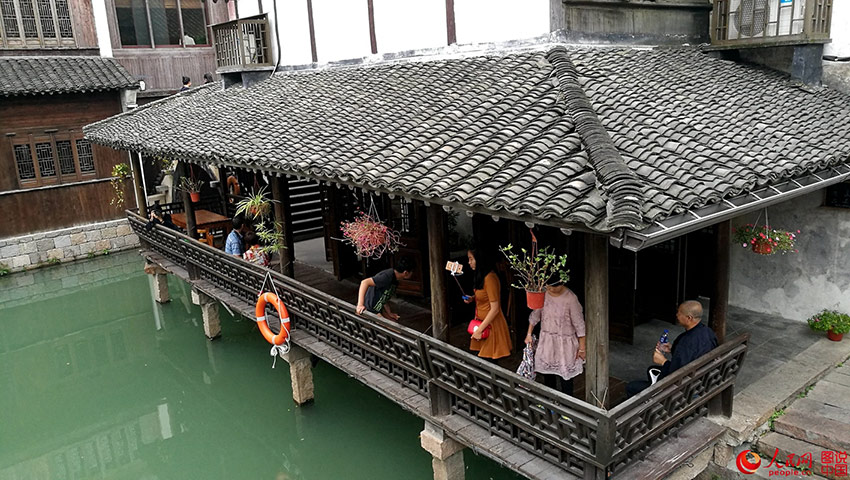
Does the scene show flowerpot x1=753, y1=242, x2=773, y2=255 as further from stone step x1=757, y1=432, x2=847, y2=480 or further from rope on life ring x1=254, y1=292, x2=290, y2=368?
rope on life ring x1=254, y1=292, x2=290, y2=368

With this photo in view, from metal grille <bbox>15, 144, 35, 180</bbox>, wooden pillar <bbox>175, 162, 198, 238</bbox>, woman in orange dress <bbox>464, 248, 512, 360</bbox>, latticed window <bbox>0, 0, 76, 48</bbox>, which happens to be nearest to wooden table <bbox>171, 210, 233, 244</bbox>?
wooden pillar <bbox>175, 162, 198, 238</bbox>

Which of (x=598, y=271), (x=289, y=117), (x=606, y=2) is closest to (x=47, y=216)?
(x=289, y=117)

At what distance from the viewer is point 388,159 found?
288 inches

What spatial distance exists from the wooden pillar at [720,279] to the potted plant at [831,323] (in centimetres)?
248

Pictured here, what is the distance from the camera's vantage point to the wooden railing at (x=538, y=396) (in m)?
5.56

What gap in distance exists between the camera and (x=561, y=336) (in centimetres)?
670

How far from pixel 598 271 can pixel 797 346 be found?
529cm

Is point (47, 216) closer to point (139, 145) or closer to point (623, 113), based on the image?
point (139, 145)

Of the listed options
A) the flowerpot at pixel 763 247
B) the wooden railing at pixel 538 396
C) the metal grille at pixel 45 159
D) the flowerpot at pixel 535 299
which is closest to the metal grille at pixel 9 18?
the metal grille at pixel 45 159

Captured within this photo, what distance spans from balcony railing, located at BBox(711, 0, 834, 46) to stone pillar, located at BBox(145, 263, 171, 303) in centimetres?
1419

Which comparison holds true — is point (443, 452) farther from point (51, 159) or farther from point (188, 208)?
point (51, 159)

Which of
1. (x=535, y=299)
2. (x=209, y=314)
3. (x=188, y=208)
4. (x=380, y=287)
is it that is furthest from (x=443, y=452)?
(x=188, y=208)

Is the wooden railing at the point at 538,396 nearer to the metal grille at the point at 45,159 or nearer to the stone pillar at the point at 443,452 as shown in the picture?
the stone pillar at the point at 443,452

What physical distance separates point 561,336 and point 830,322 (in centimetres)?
512
